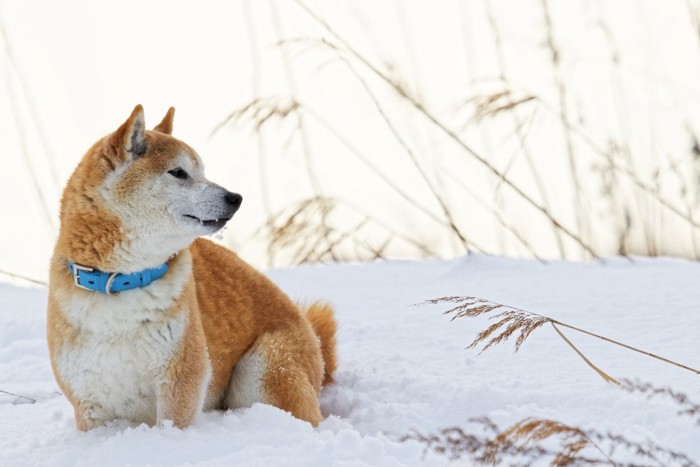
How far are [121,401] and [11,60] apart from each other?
2578 millimetres

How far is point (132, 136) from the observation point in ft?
8.40

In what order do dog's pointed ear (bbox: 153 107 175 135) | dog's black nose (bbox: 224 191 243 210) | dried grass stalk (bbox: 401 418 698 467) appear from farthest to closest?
dog's pointed ear (bbox: 153 107 175 135)
dog's black nose (bbox: 224 191 243 210)
dried grass stalk (bbox: 401 418 698 467)

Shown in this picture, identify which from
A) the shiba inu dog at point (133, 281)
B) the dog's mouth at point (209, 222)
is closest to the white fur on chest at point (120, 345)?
the shiba inu dog at point (133, 281)

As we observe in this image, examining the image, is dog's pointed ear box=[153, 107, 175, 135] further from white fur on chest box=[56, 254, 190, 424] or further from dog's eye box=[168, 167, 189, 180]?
white fur on chest box=[56, 254, 190, 424]

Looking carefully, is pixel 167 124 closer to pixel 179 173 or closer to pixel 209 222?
pixel 179 173

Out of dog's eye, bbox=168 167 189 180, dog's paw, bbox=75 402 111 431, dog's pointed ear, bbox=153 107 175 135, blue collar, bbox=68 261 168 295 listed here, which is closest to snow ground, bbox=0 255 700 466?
dog's paw, bbox=75 402 111 431

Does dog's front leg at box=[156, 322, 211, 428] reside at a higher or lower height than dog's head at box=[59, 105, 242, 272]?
lower

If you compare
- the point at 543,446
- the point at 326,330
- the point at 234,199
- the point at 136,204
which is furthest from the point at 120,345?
the point at 543,446

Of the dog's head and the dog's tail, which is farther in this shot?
the dog's tail

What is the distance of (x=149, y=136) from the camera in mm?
2631

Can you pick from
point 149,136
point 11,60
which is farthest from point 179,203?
point 11,60

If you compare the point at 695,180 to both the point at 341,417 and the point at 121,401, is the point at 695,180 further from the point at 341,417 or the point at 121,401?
the point at 121,401

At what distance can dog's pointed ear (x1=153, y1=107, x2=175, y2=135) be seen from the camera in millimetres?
2936

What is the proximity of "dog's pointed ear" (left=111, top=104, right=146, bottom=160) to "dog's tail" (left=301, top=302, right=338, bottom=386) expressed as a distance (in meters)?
1.10
